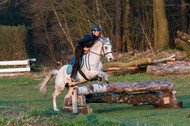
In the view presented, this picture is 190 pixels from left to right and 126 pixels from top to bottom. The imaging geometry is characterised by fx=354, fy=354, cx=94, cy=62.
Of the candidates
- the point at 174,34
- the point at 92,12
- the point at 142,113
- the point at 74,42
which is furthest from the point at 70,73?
the point at 174,34

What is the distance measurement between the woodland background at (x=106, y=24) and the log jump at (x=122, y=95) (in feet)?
49.7

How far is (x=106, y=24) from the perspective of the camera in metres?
28.3

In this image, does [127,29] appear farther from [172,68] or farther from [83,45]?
[83,45]

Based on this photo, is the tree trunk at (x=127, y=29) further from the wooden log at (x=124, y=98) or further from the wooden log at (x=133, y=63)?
the wooden log at (x=124, y=98)

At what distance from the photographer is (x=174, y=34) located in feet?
103

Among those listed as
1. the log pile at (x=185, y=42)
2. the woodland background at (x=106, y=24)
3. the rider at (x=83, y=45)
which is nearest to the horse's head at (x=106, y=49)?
the rider at (x=83, y=45)

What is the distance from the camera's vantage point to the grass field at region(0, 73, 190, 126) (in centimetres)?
655

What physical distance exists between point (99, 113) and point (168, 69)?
946 cm

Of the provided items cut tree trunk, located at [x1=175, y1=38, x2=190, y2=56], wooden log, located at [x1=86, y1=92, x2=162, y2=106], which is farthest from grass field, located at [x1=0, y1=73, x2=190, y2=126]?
cut tree trunk, located at [x1=175, y1=38, x2=190, y2=56]

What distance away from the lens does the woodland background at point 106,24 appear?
79.8ft

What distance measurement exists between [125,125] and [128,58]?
16.7m

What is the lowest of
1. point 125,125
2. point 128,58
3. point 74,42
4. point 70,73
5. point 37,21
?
point 125,125

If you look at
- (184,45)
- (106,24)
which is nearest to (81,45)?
(184,45)

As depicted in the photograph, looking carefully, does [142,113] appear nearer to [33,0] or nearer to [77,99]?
[77,99]
